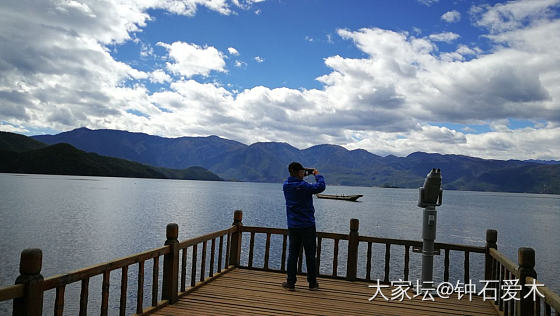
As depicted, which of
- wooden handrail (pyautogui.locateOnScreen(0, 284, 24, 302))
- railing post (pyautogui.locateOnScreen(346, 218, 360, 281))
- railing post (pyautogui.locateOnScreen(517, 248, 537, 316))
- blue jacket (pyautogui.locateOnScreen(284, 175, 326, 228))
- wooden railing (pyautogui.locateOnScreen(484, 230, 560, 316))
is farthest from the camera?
railing post (pyautogui.locateOnScreen(346, 218, 360, 281))

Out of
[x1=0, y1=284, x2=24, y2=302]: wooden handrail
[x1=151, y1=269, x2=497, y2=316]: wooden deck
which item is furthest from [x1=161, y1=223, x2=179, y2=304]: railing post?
[x1=0, y1=284, x2=24, y2=302]: wooden handrail

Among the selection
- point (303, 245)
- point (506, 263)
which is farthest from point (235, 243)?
point (506, 263)

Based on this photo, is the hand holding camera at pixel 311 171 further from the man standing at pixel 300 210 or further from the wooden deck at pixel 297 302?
the wooden deck at pixel 297 302

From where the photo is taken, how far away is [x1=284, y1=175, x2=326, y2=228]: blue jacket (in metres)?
6.75

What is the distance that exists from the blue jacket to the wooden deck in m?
1.27

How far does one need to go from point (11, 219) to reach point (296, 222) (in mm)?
43205

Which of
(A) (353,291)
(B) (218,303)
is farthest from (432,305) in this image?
(B) (218,303)

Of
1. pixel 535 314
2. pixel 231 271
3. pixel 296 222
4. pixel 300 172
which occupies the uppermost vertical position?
pixel 300 172

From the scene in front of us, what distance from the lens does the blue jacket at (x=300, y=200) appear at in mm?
6746

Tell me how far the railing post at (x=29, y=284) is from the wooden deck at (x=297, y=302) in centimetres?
219

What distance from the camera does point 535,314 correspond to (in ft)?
15.6

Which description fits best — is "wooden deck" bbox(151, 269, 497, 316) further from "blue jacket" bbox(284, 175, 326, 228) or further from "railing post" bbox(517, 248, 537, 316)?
"railing post" bbox(517, 248, 537, 316)

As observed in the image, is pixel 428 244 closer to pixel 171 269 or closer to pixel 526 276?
pixel 526 276

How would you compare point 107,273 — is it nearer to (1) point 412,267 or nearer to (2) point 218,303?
(2) point 218,303
